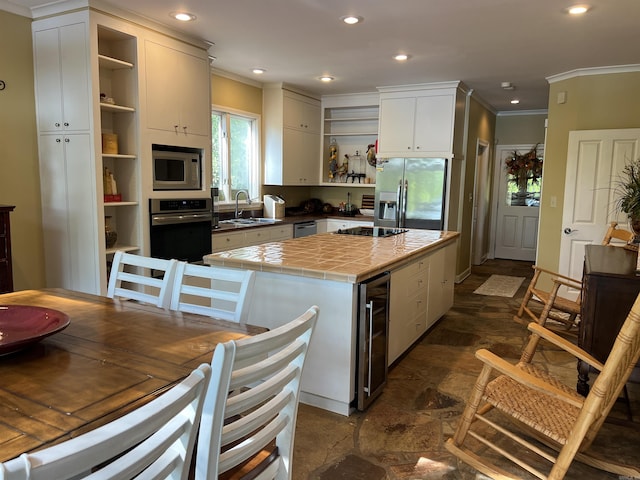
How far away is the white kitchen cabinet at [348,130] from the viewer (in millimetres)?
6473

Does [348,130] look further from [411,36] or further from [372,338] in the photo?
[372,338]

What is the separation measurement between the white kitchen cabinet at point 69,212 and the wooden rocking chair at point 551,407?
2.65 meters

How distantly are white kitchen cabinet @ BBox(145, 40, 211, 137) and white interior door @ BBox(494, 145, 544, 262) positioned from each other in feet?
17.9

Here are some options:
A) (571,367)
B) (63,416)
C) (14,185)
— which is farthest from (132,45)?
(571,367)

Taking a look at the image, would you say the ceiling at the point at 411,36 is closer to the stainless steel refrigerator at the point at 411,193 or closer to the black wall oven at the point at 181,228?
the stainless steel refrigerator at the point at 411,193

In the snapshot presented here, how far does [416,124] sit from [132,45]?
3.34 m

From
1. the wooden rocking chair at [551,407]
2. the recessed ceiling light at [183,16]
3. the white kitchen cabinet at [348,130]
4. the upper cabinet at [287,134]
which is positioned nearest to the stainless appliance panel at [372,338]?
the wooden rocking chair at [551,407]

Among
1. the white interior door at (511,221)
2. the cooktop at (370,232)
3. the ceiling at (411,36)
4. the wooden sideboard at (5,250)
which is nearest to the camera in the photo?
the wooden sideboard at (5,250)

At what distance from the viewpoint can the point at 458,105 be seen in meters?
5.51

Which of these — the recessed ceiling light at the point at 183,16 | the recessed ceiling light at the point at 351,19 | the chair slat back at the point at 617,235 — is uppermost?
the recessed ceiling light at the point at 183,16

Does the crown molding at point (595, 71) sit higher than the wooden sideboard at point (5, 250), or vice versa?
the crown molding at point (595, 71)

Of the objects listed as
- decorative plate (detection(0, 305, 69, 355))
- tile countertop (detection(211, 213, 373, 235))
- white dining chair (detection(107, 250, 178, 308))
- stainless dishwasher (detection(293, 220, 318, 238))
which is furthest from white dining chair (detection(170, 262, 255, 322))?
stainless dishwasher (detection(293, 220, 318, 238))

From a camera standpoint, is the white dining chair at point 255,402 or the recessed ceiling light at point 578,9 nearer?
the white dining chair at point 255,402

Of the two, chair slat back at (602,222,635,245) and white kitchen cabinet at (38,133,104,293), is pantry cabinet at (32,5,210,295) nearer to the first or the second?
white kitchen cabinet at (38,133,104,293)
